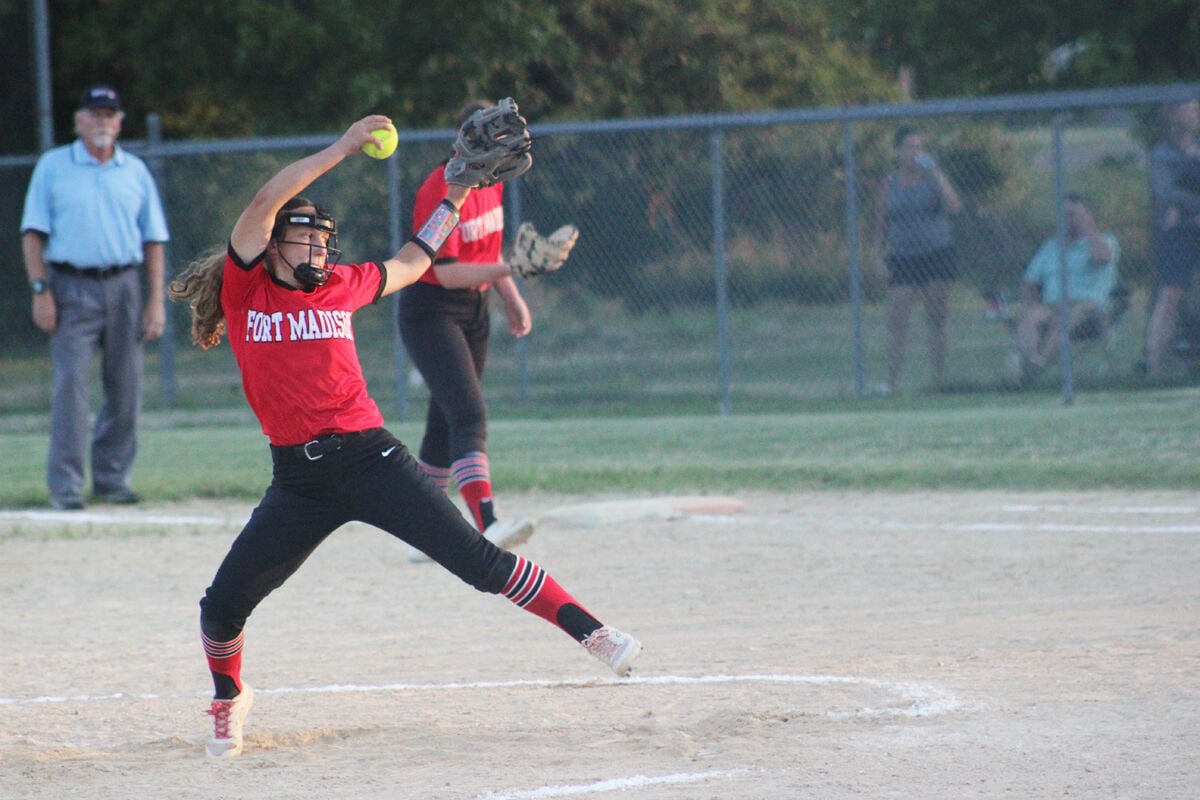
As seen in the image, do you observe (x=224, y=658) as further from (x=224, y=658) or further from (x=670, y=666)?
(x=670, y=666)

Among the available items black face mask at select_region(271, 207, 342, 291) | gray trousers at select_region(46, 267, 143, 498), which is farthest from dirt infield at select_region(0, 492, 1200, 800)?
black face mask at select_region(271, 207, 342, 291)

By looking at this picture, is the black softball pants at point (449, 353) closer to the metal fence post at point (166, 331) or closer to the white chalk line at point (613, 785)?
the white chalk line at point (613, 785)

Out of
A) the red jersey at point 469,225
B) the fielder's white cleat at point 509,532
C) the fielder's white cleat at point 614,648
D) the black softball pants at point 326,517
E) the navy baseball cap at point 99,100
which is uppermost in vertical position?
the navy baseball cap at point 99,100

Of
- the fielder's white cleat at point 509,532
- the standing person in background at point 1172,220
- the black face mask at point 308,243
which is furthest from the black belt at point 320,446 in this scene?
the standing person in background at point 1172,220

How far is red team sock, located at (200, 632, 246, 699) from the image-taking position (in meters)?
4.75

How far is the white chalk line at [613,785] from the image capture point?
161 inches

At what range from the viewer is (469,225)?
7.16 metres

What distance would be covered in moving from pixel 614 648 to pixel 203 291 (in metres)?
1.58

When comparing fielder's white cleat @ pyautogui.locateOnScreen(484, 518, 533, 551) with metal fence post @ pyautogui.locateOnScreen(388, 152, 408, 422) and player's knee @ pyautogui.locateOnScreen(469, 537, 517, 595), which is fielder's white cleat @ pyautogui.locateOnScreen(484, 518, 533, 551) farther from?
metal fence post @ pyautogui.locateOnScreen(388, 152, 408, 422)

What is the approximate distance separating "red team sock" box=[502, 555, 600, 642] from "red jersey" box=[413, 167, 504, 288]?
2491mm

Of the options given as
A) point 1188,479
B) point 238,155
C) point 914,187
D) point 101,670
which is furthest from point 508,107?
point 238,155

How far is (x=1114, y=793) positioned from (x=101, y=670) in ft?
11.6

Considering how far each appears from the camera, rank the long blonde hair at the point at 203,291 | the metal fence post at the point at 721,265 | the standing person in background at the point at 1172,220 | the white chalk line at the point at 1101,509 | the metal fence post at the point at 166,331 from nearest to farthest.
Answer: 1. the long blonde hair at the point at 203,291
2. the white chalk line at the point at 1101,509
3. the standing person in background at the point at 1172,220
4. the metal fence post at the point at 721,265
5. the metal fence post at the point at 166,331

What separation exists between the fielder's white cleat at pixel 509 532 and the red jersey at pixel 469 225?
1.09 m
